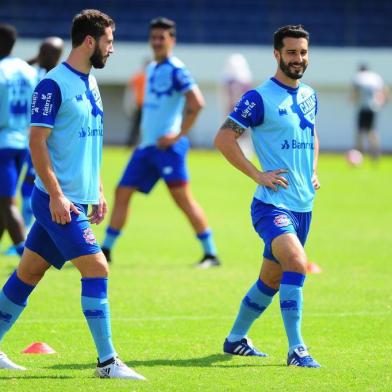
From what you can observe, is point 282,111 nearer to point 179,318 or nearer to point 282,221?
point 282,221

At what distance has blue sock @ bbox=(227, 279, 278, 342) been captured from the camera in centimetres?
837

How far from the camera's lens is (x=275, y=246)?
25.9 ft

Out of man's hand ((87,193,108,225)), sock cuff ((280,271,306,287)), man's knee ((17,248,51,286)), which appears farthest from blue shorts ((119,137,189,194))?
man's knee ((17,248,51,286))

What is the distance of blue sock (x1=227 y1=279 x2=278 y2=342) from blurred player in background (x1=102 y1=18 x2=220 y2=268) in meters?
4.85

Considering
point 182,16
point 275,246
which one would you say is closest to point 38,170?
point 275,246

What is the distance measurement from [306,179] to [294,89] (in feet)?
2.16

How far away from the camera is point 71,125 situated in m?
7.41

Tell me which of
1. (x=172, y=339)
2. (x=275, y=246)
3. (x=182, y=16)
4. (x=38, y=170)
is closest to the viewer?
(x=38, y=170)

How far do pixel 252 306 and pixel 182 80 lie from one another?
526 cm

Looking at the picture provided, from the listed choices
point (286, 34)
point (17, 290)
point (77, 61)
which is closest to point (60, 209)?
point (17, 290)

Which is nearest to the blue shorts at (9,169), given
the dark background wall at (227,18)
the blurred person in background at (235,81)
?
the blurred person in background at (235,81)

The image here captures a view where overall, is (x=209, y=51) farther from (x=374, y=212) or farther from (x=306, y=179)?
(x=306, y=179)

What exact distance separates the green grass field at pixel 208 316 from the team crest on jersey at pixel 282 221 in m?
0.99

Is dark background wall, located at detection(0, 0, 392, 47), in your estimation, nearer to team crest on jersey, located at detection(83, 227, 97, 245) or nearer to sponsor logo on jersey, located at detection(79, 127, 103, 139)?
sponsor logo on jersey, located at detection(79, 127, 103, 139)
